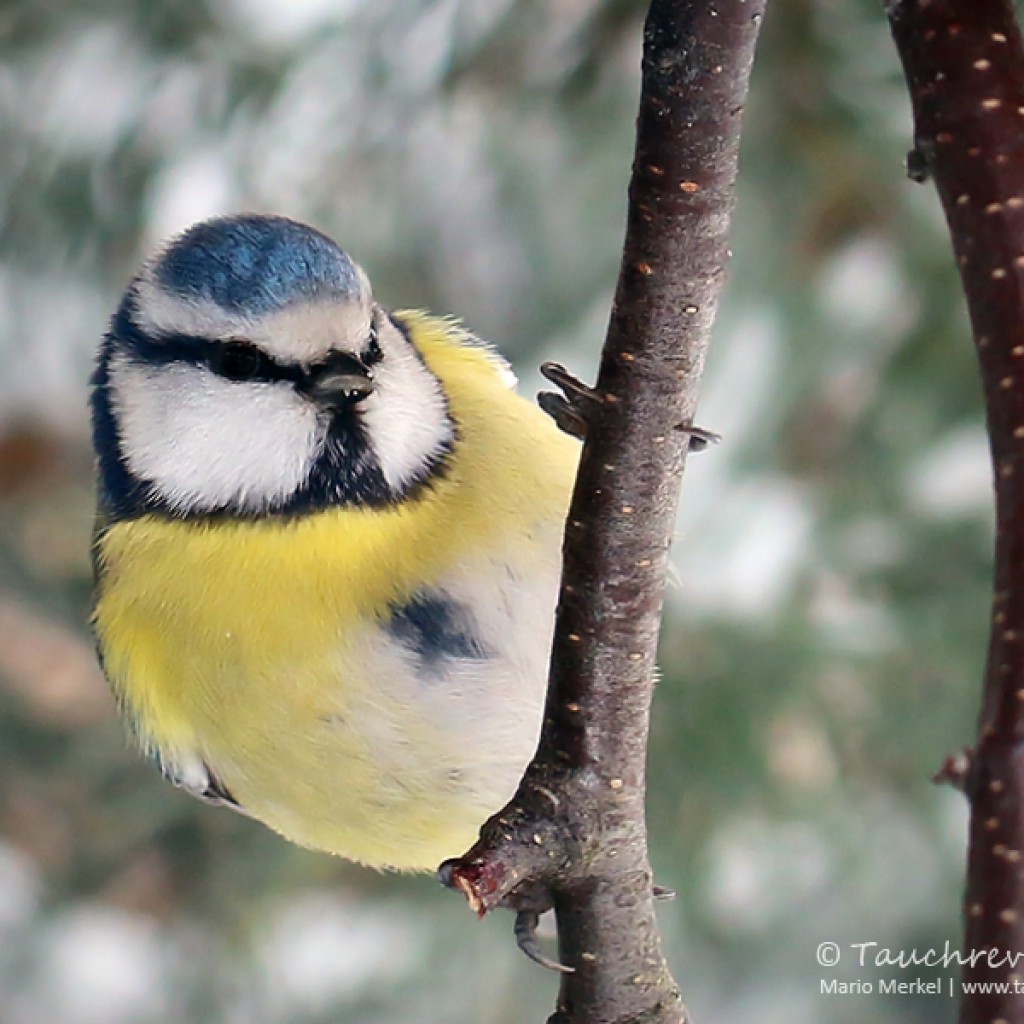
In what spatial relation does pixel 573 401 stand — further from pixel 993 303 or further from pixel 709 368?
pixel 709 368

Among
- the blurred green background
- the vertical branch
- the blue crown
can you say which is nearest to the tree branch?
the vertical branch

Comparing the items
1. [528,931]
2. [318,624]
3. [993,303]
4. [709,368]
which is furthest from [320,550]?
[709,368]

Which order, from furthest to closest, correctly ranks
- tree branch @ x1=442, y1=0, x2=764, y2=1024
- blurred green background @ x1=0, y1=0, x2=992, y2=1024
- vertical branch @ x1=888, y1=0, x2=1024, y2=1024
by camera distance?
1. blurred green background @ x1=0, y1=0, x2=992, y2=1024
2. vertical branch @ x1=888, y1=0, x2=1024, y2=1024
3. tree branch @ x1=442, y1=0, x2=764, y2=1024

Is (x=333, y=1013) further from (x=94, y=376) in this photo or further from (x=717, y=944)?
(x=94, y=376)

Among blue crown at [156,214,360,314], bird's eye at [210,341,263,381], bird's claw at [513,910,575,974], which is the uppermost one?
blue crown at [156,214,360,314]

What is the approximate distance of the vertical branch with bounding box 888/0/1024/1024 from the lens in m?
0.44

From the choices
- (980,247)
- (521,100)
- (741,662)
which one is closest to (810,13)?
(521,100)

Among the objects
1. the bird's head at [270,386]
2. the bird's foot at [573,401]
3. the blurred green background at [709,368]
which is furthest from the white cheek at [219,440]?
the blurred green background at [709,368]

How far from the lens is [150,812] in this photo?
3.67ft

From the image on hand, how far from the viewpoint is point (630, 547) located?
15.9 inches

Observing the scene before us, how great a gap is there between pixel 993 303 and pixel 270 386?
280mm

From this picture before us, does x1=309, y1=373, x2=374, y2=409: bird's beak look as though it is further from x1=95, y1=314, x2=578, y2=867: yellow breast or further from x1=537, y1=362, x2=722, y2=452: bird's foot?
x1=537, y1=362, x2=722, y2=452: bird's foot

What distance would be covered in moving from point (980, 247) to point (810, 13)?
1.76 ft

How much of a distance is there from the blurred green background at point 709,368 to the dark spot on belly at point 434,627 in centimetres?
41
